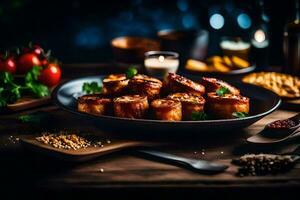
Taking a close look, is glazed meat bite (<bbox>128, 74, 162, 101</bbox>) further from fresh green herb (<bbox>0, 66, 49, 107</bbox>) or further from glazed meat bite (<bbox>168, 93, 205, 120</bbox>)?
fresh green herb (<bbox>0, 66, 49, 107</bbox>)

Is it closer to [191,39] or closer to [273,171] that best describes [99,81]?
[191,39]

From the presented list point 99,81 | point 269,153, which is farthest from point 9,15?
point 269,153

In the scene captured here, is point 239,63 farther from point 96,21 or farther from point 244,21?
point 96,21

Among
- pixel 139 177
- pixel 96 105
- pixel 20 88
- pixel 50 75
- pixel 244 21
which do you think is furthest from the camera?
pixel 244 21

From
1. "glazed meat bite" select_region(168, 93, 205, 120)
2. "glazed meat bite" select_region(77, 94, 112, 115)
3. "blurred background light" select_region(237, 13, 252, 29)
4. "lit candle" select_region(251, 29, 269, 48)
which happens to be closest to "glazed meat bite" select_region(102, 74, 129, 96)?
"glazed meat bite" select_region(77, 94, 112, 115)

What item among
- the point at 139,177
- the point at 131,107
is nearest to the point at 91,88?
the point at 131,107
